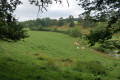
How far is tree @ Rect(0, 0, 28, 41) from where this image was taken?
889cm

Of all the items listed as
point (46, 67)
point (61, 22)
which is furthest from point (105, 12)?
point (61, 22)

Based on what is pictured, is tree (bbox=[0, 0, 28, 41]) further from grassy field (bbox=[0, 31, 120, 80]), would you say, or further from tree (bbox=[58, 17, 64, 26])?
tree (bbox=[58, 17, 64, 26])

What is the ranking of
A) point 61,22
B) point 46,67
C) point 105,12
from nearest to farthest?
point 105,12 < point 46,67 < point 61,22

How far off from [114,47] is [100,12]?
2588 millimetres

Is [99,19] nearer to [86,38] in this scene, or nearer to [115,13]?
[115,13]

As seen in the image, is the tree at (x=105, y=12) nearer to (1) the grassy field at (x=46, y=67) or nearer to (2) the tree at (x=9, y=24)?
(1) the grassy field at (x=46, y=67)

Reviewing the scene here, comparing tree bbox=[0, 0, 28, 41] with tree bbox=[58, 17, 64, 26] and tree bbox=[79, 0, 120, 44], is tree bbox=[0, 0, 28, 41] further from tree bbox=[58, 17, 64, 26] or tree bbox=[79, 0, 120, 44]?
tree bbox=[58, 17, 64, 26]

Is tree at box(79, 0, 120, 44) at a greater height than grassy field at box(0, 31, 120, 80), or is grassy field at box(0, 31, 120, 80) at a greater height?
tree at box(79, 0, 120, 44)

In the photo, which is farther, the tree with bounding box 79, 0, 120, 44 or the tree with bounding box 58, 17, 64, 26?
the tree with bounding box 58, 17, 64, 26

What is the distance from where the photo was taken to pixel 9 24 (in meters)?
9.45

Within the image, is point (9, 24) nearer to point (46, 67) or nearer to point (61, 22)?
point (46, 67)

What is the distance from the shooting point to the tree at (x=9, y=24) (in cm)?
889

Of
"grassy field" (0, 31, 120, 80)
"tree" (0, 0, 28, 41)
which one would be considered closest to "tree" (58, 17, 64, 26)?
"grassy field" (0, 31, 120, 80)

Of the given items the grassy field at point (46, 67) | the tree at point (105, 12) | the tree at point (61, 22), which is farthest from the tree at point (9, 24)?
the tree at point (61, 22)
